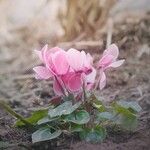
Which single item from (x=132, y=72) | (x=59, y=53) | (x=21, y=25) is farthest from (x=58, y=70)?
(x=21, y=25)

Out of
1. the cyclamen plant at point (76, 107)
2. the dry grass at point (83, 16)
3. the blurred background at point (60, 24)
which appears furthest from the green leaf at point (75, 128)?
the dry grass at point (83, 16)

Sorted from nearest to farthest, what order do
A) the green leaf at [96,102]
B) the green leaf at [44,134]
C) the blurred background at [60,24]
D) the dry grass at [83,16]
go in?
the green leaf at [44,134]
the green leaf at [96,102]
the blurred background at [60,24]
the dry grass at [83,16]

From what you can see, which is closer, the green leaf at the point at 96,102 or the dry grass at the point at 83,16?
the green leaf at the point at 96,102

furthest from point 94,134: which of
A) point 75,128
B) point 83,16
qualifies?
point 83,16

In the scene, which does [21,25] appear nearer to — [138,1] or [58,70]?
[138,1]

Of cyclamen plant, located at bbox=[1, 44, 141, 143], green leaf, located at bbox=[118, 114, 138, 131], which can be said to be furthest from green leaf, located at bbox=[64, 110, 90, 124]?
green leaf, located at bbox=[118, 114, 138, 131]

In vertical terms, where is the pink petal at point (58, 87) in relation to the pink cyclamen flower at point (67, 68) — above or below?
below

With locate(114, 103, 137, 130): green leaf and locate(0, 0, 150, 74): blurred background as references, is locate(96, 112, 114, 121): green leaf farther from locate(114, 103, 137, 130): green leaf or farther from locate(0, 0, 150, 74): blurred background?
locate(0, 0, 150, 74): blurred background

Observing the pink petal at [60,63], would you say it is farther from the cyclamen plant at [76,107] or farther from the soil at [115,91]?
the soil at [115,91]
